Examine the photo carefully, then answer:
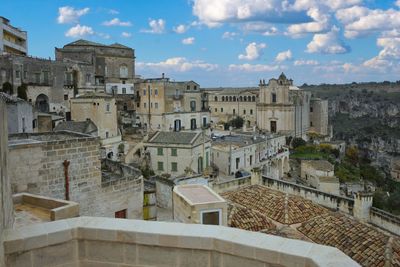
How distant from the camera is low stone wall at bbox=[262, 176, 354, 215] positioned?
1850 cm

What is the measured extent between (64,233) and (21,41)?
58153 mm

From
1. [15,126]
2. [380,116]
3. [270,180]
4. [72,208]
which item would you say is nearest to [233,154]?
[270,180]

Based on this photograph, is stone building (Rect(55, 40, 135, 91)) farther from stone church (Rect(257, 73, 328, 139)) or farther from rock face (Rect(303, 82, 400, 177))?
rock face (Rect(303, 82, 400, 177))

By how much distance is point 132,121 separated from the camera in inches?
2096

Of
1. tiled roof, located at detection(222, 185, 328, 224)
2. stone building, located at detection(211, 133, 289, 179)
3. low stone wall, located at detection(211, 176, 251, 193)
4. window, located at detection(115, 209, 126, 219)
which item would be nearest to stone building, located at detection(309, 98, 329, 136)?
stone building, located at detection(211, 133, 289, 179)

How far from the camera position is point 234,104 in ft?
235

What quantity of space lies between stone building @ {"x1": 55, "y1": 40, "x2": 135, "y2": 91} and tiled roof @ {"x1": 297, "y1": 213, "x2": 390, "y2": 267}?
38234 mm

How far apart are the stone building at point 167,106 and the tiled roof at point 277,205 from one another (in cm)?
3444

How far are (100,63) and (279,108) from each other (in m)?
26.8

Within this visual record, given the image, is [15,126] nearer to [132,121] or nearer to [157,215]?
[157,215]

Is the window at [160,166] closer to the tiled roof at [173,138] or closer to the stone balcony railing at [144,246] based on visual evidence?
the tiled roof at [173,138]

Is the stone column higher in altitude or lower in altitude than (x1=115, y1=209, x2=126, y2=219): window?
lower

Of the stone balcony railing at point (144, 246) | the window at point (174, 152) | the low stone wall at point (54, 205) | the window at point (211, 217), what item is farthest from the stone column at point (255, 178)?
the stone balcony railing at point (144, 246)

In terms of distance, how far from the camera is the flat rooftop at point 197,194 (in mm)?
9875
